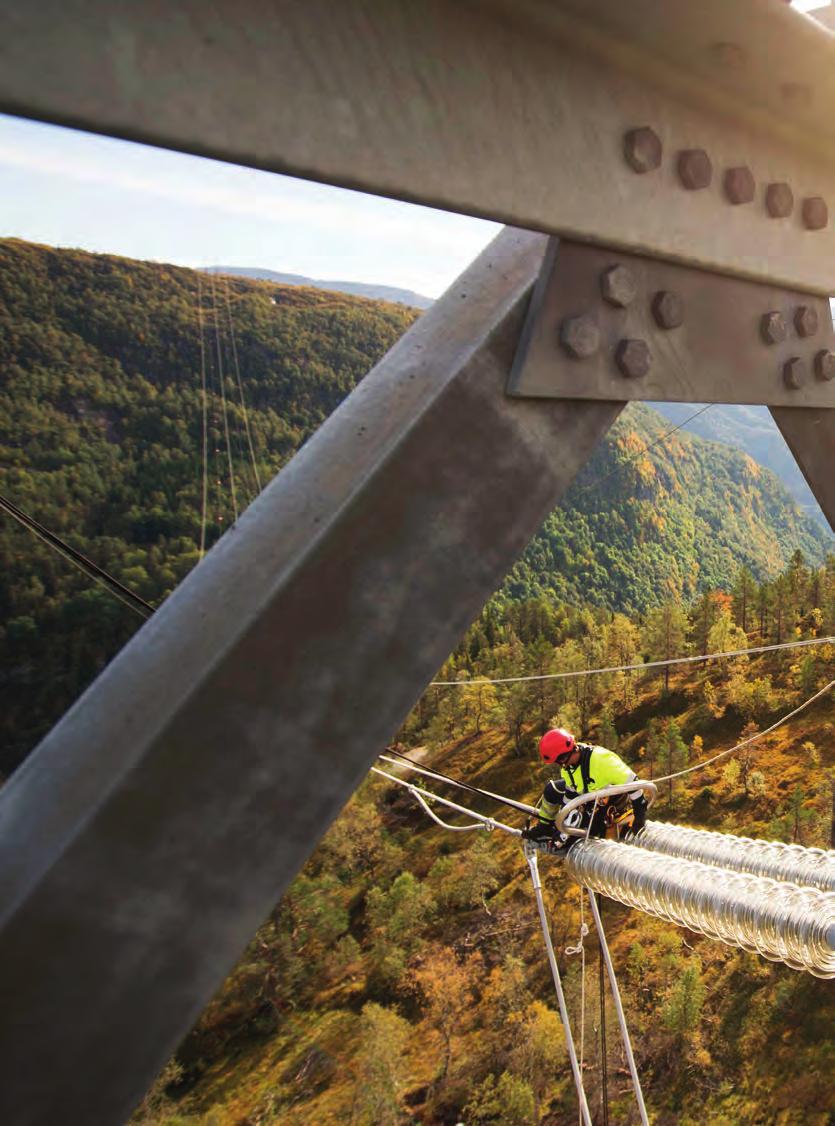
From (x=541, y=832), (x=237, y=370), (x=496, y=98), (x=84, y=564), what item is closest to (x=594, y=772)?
(x=541, y=832)

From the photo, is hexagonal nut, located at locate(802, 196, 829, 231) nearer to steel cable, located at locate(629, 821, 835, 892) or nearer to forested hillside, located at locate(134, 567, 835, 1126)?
steel cable, located at locate(629, 821, 835, 892)

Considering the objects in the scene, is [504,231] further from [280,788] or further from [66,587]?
[66,587]

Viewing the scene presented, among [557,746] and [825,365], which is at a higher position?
[557,746]

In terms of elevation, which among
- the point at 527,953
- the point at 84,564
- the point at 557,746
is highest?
the point at 527,953

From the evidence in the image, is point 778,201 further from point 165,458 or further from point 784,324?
point 165,458

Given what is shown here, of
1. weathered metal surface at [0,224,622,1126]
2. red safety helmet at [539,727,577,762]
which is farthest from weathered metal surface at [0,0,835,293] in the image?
red safety helmet at [539,727,577,762]

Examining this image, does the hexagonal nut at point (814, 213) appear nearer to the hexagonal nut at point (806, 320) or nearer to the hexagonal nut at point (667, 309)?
the hexagonal nut at point (806, 320)

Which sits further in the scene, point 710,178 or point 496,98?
point 710,178

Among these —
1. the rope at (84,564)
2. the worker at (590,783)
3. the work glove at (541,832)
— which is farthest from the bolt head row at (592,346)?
the worker at (590,783)
